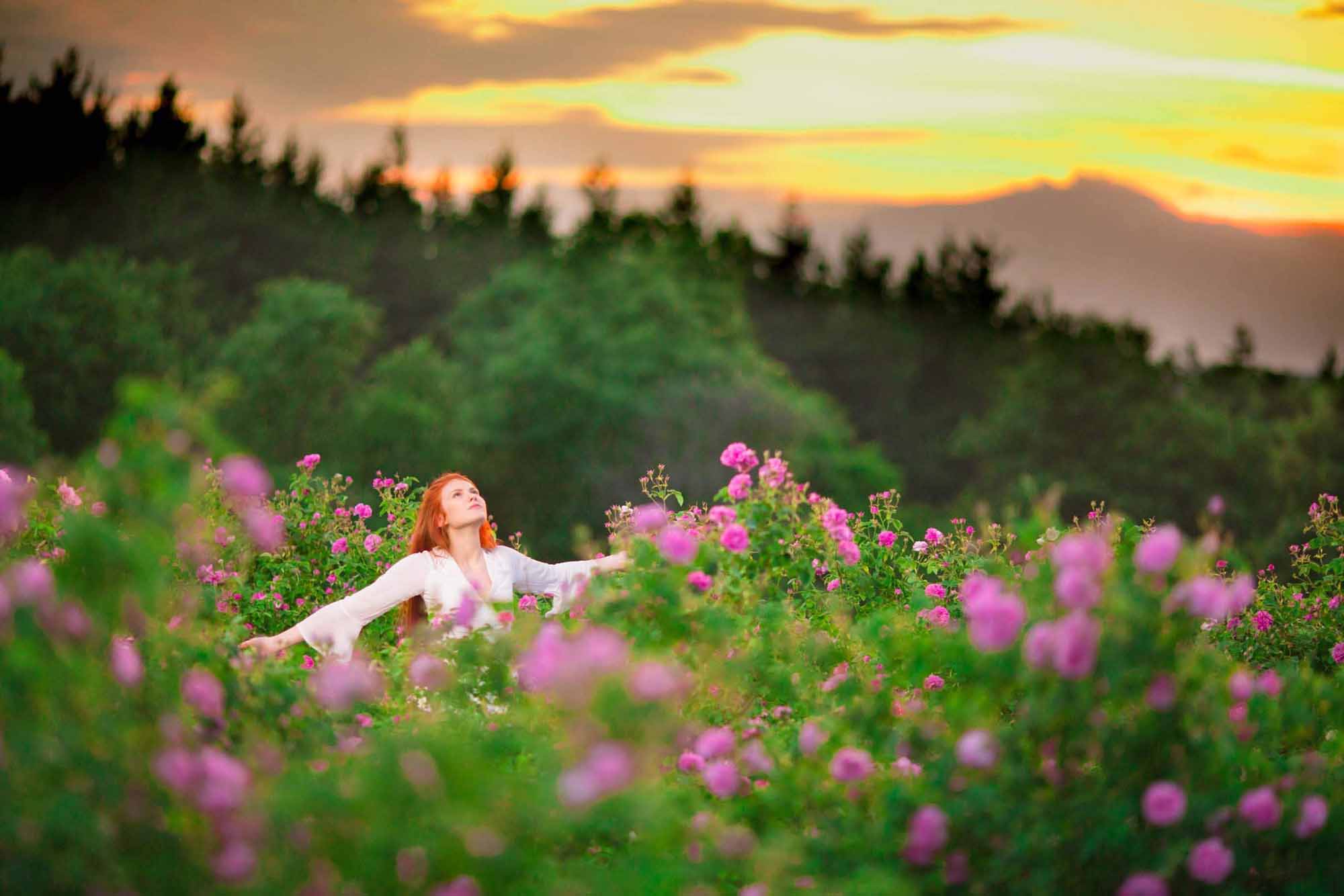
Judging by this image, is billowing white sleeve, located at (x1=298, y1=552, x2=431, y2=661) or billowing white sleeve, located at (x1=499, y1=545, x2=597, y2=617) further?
billowing white sleeve, located at (x1=499, y1=545, x2=597, y2=617)

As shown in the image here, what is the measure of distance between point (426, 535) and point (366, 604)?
1.55ft

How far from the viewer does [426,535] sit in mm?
5949

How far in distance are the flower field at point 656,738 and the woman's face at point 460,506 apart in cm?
141

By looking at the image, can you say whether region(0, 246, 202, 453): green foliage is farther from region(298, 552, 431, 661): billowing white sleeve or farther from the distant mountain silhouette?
region(298, 552, 431, 661): billowing white sleeve

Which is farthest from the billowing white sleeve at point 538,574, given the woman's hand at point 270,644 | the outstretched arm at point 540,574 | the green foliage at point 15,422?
the green foliage at point 15,422

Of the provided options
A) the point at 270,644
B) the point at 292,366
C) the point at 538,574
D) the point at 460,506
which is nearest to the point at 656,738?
the point at 270,644

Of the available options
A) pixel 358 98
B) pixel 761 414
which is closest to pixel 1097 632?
pixel 761 414

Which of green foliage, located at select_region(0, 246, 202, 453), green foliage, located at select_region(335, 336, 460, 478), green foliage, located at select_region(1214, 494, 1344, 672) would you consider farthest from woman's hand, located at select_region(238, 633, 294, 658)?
green foliage, located at select_region(0, 246, 202, 453)

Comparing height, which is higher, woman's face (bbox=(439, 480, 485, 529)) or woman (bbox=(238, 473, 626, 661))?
woman's face (bbox=(439, 480, 485, 529))

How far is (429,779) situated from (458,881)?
19 centimetres

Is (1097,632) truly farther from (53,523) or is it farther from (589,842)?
(53,523)

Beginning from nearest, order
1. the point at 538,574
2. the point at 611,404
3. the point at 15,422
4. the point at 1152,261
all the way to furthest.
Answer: the point at 538,574
the point at 15,422
the point at 611,404
the point at 1152,261

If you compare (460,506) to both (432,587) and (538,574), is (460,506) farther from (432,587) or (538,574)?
(538,574)

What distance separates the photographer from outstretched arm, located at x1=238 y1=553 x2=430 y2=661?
5336 mm
